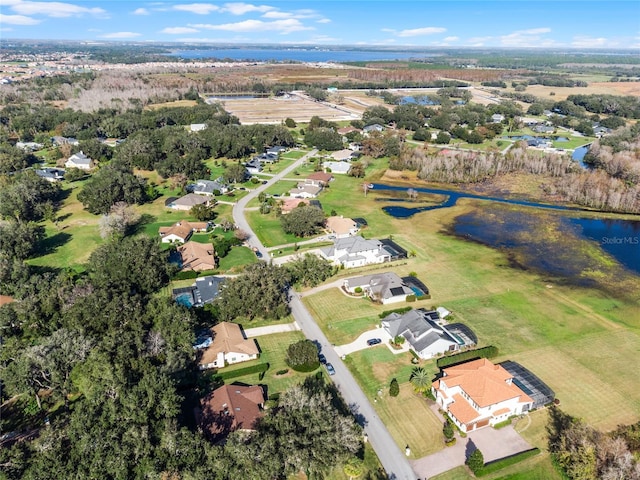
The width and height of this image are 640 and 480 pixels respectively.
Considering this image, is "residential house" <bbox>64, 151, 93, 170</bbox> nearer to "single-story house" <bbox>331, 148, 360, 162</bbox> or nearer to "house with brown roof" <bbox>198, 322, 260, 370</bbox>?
"single-story house" <bbox>331, 148, 360, 162</bbox>

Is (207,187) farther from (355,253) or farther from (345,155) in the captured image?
(355,253)

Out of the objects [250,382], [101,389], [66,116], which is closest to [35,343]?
[101,389]

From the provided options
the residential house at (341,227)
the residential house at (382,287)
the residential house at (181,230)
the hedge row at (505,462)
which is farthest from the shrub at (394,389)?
the residential house at (181,230)

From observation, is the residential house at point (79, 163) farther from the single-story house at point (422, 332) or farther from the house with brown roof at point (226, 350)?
the single-story house at point (422, 332)

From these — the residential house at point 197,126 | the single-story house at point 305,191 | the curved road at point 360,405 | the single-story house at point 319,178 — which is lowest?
the curved road at point 360,405

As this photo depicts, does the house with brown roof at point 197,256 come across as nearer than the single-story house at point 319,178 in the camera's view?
Yes

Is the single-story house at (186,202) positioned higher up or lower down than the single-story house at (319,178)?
lower down

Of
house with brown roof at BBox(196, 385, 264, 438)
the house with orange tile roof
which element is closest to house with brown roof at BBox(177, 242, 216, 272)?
house with brown roof at BBox(196, 385, 264, 438)

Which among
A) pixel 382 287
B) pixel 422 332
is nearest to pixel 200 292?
pixel 382 287

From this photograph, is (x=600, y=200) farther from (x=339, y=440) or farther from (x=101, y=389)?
(x=101, y=389)
